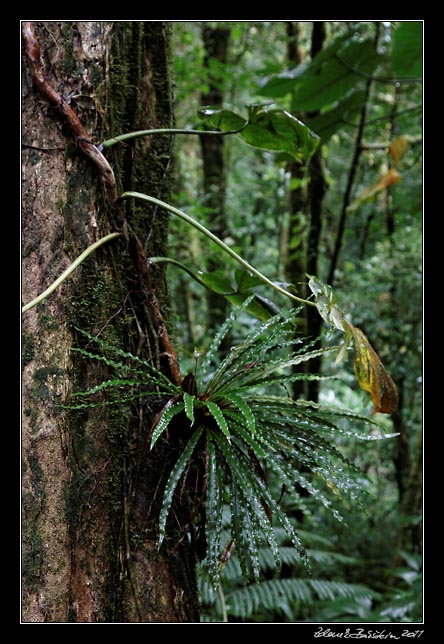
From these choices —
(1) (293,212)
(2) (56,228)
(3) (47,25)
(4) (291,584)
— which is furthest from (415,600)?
(3) (47,25)

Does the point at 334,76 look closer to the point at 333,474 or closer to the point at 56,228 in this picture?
the point at 56,228

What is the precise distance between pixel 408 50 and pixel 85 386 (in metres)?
1.85

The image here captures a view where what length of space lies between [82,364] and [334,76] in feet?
5.68

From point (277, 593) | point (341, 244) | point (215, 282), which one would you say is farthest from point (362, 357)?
point (277, 593)

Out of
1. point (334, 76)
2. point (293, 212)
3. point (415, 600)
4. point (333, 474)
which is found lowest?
point (415, 600)

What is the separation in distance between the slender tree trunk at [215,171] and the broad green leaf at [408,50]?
86.3 inches

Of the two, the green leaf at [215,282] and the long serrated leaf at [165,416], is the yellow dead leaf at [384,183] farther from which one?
the long serrated leaf at [165,416]

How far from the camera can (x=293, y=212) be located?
3770mm

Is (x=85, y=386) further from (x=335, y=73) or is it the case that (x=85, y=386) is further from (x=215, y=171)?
(x=215, y=171)

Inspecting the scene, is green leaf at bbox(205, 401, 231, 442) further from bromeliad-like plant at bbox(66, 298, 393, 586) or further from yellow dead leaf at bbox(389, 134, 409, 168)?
yellow dead leaf at bbox(389, 134, 409, 168)

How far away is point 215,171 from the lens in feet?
15.8

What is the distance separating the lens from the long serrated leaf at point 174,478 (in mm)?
1014

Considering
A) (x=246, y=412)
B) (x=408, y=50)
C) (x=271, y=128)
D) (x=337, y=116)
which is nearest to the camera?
(x=246, y=412)

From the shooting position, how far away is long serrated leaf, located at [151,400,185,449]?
0.99 m
